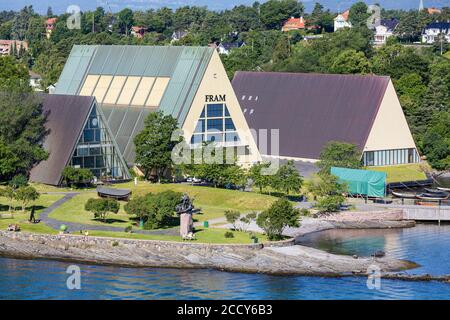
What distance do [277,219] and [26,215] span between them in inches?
581

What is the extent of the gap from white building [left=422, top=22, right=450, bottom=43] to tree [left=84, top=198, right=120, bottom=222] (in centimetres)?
11813

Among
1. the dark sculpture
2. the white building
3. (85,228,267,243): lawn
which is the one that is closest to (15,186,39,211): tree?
(85,228,267,243): lawn

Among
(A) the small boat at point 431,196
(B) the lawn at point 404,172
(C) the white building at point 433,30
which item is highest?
(C) the white building at point 433,30

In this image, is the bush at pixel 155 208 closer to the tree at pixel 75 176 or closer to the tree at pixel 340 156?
the tree at pixel 75 176

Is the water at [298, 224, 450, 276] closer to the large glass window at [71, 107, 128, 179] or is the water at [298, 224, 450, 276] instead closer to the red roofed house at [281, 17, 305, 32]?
the large glass window at [71, 107, 128, 179]

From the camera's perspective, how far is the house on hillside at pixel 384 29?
A: 602 feet

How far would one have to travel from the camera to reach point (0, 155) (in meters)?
71.3

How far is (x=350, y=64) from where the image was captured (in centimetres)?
11675

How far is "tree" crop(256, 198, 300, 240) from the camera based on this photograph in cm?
6119

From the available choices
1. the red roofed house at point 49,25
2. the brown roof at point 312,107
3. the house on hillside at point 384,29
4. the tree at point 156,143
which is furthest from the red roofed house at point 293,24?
the tree at point 156,143

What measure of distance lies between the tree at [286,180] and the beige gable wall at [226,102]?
8.77 m

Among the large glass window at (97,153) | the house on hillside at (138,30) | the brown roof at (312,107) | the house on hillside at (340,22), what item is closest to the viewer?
the large glass window at (97,153)
